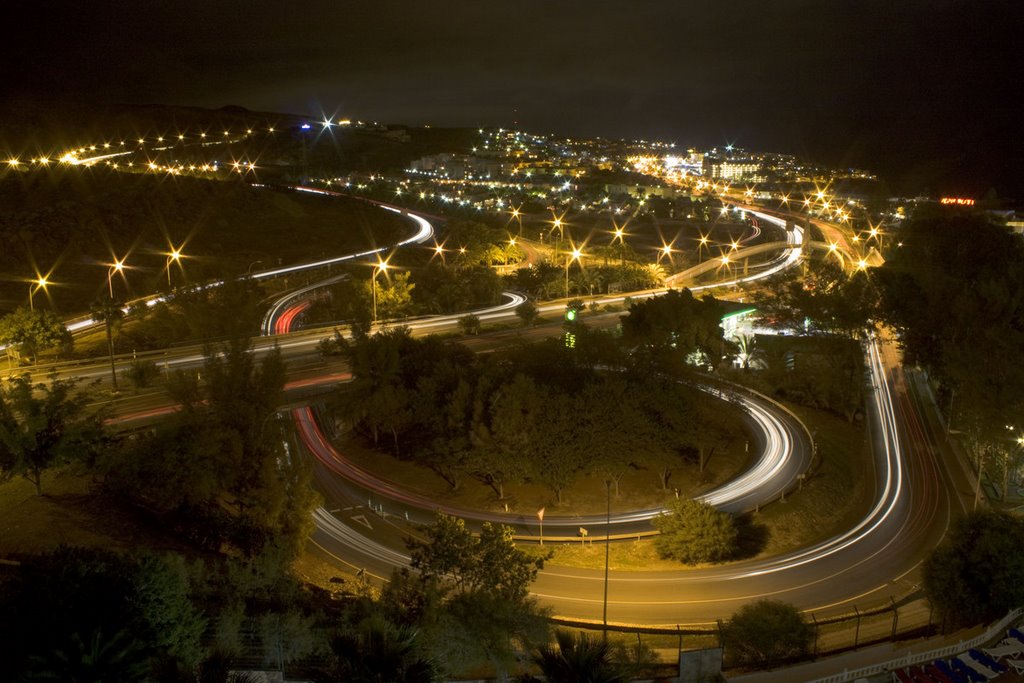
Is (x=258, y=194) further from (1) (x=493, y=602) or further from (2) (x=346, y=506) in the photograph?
(1) (x=493, y=602)

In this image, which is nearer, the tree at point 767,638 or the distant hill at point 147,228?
the tree at point 767,638

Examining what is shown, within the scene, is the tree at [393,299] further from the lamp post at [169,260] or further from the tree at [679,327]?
the lamp post at [169,260]

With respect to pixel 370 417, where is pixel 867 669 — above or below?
below

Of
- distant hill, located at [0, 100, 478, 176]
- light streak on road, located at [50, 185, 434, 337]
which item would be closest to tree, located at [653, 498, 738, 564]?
light streak on road, located at [50, 185, 434, 337]

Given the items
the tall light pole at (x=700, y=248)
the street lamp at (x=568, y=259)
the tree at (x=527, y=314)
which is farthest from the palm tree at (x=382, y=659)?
the tall light pole at (x=700, y=248)

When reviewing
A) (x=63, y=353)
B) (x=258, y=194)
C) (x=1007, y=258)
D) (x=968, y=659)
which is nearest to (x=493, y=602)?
(x=968, y=659)

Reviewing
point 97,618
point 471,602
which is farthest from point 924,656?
point 97,618

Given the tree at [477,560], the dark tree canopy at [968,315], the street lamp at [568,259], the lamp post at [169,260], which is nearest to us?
the tree at [477,560]

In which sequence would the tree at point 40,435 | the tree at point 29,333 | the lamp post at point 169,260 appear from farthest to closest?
the lamp post at point 169,260, the tree at point 29,333, the tree at point 40,435
